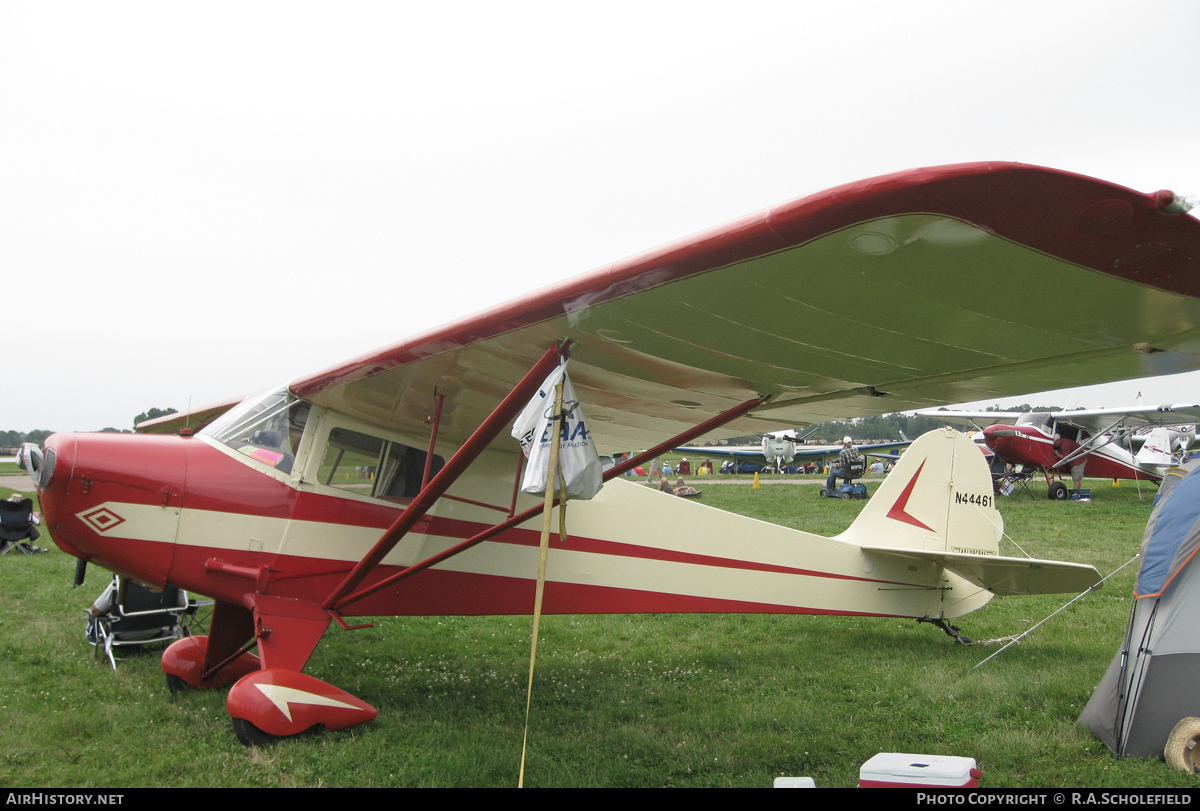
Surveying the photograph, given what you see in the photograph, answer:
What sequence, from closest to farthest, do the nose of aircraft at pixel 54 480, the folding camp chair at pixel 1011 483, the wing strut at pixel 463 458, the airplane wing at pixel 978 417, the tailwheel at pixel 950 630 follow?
the wing strut at pixel 463 458 < the nose of aircraft at pixel 54 480 < the tailwheel at pixel 950 630 < the folding camp chair at pixel 1011 483 < the airplane wing at pixel 978 417

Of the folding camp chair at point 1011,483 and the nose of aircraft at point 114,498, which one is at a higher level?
the nose of aircraft at point 114,498

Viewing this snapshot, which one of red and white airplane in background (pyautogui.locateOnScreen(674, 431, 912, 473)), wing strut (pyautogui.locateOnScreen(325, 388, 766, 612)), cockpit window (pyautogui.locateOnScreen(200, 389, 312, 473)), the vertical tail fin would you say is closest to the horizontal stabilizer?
the vertical tail fin

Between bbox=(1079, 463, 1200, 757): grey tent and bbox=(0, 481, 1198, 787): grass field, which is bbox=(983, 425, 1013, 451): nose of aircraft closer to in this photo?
bbox=(0, 481, 1198, 787): grass field

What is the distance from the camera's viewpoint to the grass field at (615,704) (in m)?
3.85

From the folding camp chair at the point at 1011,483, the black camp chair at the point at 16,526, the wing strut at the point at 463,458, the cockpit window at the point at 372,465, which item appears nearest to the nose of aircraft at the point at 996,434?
the folding camp chair at the point at 1011,483

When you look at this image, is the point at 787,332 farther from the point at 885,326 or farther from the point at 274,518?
the point at 274,518

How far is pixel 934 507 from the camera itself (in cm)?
684

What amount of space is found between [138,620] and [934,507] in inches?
279

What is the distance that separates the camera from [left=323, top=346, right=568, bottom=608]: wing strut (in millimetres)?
3477

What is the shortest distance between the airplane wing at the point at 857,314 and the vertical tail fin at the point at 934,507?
8.08ft

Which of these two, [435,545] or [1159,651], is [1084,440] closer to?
[1159,651]

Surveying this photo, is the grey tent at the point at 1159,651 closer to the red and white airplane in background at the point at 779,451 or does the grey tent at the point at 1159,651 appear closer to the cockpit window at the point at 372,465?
the cockpit window at the point at 372,465

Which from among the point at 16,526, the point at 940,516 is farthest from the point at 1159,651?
the point at 16,526
